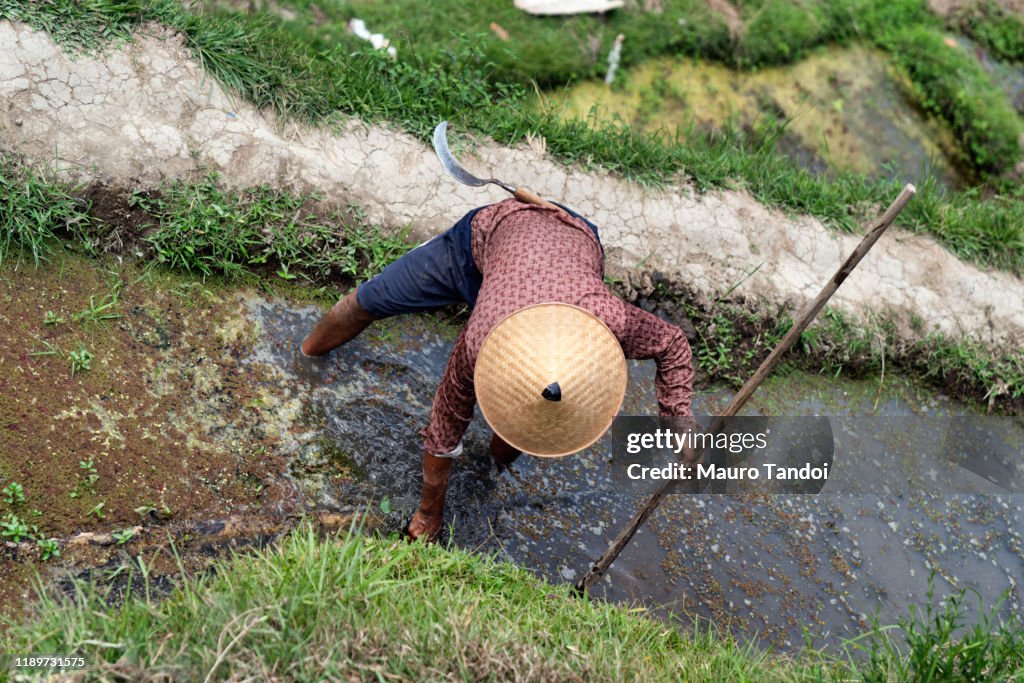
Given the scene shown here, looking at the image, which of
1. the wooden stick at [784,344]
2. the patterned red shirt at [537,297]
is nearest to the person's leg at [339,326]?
the patterned red shirt at [537,297]

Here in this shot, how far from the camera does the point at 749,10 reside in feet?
18.2

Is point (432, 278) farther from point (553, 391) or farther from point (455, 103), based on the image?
point (455, 103)

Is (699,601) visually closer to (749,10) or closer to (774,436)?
(774,436)

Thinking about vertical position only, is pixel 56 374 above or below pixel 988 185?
below

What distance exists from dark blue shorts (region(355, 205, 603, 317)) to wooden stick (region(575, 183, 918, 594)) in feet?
2.19

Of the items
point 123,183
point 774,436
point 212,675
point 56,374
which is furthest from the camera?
point 774,436

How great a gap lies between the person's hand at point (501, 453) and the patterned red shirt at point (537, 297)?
499mm

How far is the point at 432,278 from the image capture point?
3141mm

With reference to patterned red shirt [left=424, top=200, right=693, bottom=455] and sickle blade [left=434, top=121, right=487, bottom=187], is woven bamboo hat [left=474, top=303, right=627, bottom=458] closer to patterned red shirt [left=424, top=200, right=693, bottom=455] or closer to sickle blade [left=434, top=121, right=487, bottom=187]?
patterned red shirt [left=424, top=200, right=693, bottom=455]

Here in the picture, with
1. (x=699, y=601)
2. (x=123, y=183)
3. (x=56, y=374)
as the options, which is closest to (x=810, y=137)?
(x=699, y=601)

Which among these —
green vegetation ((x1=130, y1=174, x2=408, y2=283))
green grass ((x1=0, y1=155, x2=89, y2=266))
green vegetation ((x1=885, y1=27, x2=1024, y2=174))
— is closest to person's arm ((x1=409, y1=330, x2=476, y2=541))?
green vegetation ((x1=130, y1=174, x2=408, y2=283))

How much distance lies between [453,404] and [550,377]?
594 millimetres

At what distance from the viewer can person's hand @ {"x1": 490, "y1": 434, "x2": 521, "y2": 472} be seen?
3.48 metres

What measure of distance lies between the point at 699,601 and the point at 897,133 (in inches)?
138
